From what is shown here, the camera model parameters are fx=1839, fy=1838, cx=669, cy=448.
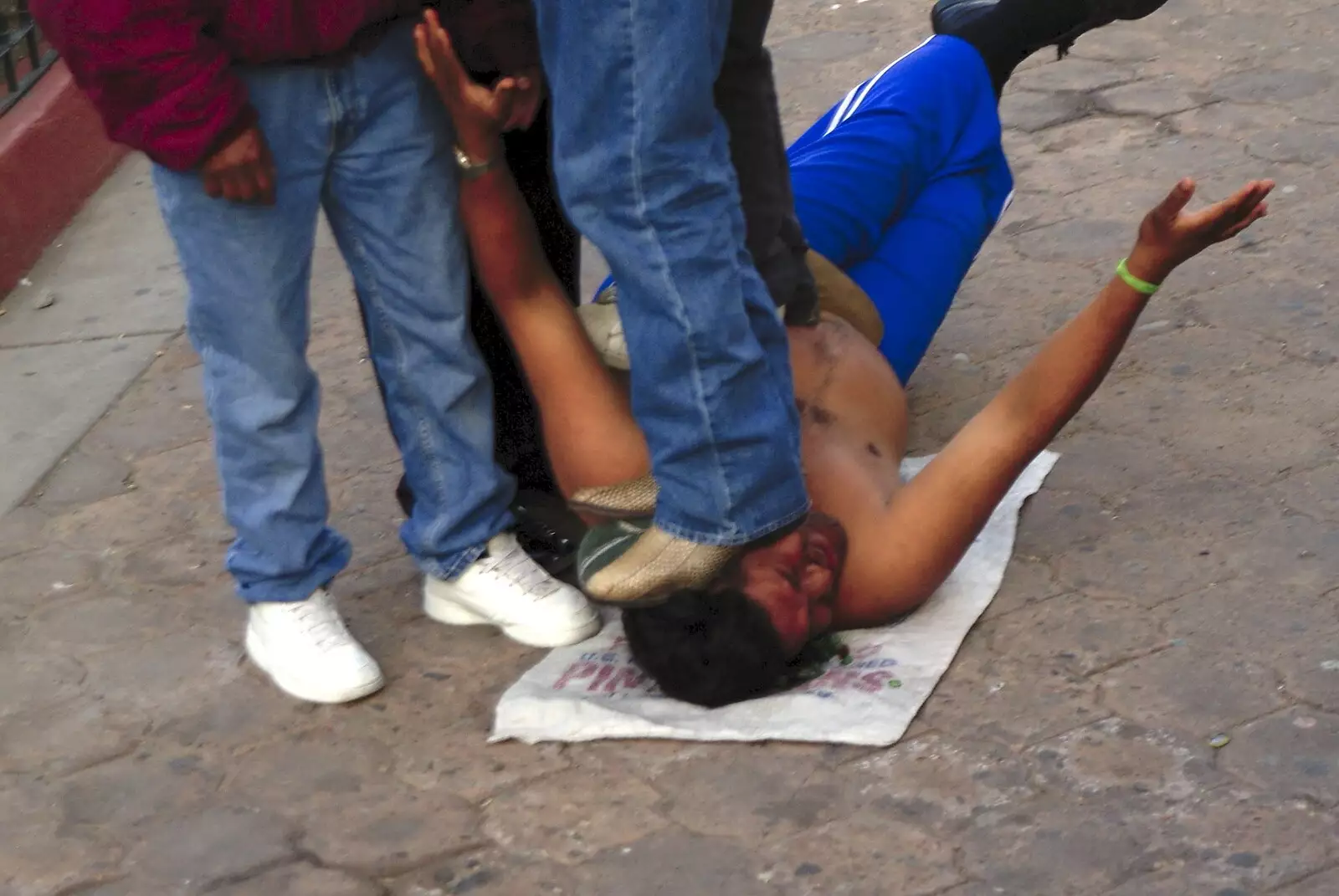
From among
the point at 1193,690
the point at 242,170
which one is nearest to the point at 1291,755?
the point at 1193,690

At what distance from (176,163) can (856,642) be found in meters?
1.17

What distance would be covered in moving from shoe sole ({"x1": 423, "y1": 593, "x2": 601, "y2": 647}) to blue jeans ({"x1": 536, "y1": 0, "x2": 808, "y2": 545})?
1.20 feet

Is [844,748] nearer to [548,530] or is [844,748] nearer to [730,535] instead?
[730,535]

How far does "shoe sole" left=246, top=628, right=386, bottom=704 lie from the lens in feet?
8.88

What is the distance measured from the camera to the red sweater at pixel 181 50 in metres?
2.21

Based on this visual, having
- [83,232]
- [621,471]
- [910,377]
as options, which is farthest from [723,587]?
[83,232]

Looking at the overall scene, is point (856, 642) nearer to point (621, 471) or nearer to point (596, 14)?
point (621, 471)

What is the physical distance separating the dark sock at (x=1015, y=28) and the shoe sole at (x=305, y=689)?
178 centimetres

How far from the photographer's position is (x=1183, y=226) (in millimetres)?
2379

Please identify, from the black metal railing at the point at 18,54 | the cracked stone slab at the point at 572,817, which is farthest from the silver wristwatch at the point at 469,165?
the black metal railing at the point at 18,54

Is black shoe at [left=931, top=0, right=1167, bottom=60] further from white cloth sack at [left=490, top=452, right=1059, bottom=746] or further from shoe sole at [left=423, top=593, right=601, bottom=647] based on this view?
shoe sole at [left=423, top=593, right=601, bottom=647]

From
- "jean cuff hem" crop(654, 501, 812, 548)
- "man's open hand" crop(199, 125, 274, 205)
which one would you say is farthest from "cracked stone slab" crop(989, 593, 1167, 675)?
"man's open hand" crop(199, 125, 274, 205)

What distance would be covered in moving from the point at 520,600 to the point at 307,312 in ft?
1.82

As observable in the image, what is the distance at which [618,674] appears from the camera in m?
2.70
